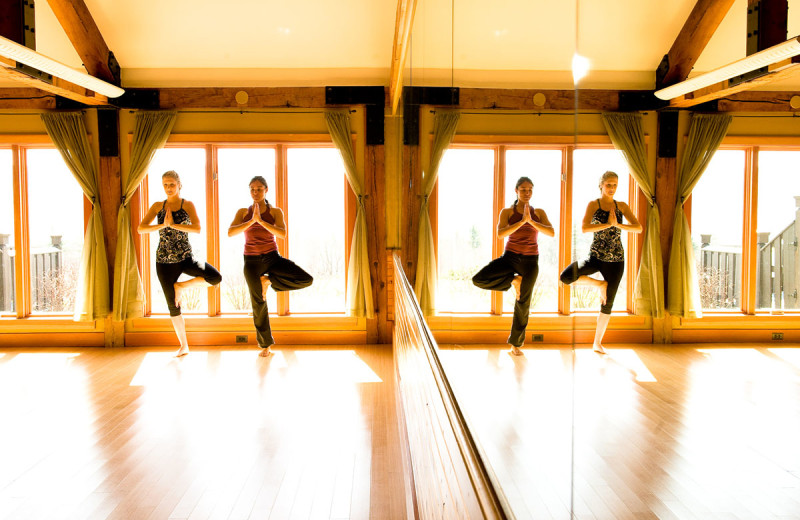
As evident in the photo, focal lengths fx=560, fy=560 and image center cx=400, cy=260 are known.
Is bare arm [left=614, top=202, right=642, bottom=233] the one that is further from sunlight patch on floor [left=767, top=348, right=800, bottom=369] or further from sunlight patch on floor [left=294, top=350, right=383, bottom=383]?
sunlight patch on floor [left=294, top=350, right=383, bottom=383]

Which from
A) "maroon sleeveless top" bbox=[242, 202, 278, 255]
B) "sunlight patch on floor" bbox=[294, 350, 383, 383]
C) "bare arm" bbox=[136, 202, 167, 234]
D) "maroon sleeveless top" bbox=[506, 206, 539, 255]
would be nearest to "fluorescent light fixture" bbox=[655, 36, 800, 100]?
"maroon sleeveless top" bbox=[506, 206, 539, 255]

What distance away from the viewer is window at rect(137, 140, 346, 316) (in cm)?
632

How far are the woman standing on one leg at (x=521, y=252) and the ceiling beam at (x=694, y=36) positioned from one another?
0.67 feet

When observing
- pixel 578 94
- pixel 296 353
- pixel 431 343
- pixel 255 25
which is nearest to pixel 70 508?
pixel 431 343

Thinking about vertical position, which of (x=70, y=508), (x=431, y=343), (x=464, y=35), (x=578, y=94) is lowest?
(x=70, y=508)

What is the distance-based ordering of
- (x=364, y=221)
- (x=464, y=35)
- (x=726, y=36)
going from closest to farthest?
(x=726, y=36) < (x=464, y=35) < (x=364, y=221)

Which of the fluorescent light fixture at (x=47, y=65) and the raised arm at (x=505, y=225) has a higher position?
the fluorescent light fixture at (x=47, y=65)

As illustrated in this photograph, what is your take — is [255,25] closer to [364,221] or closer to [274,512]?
[364,221]

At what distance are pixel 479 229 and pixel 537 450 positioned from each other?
2.24 feet

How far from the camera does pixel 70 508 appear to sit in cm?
262

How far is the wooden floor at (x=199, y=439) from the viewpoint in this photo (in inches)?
105

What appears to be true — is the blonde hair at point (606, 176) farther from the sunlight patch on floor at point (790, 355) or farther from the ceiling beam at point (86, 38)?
the ceiling beam at point (86, 38)

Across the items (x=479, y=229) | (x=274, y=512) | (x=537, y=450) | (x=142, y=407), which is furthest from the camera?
(x=142, y=407)

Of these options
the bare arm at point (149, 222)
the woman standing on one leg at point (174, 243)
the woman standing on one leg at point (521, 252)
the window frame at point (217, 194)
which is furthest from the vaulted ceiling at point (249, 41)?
the woman standing on one leg at point (521, 252)
